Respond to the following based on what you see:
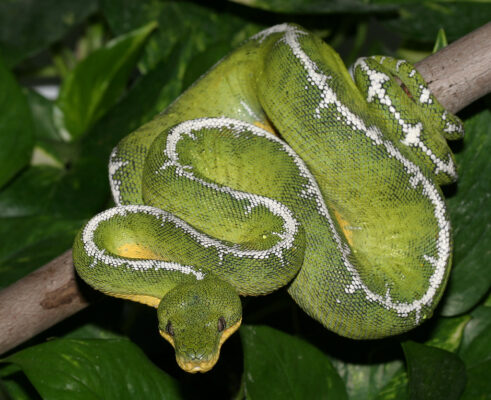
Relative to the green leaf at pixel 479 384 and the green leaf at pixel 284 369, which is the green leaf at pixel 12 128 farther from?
the green leaf at pixel 479 384

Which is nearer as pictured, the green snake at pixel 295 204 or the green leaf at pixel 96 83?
the green snake at pixel 295 204

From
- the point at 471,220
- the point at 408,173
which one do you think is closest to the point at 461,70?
the point at 408,173

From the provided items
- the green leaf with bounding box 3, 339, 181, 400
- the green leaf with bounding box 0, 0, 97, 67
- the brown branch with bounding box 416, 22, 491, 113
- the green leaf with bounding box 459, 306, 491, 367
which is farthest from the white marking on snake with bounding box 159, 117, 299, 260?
the green leaf with bounding box 0, 0, 97, 67

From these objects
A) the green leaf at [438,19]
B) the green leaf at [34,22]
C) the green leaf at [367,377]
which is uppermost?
the green leaf at [438,19]

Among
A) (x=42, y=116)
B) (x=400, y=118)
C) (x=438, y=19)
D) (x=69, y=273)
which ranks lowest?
(x=42, y=116)

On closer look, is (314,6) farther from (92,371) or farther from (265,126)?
(92,371)

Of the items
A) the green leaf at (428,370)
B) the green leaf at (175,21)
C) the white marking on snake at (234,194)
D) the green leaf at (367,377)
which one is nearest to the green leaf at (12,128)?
the green leaf at (175,21)

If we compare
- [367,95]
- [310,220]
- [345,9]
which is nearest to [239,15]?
[345,9]
